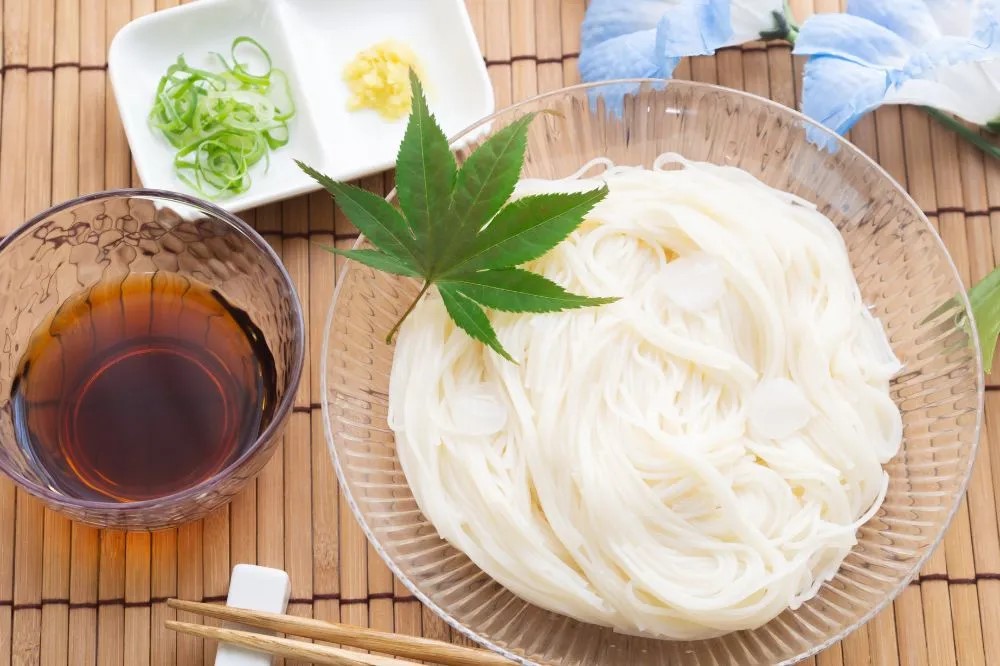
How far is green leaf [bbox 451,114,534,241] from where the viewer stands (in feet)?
6.81

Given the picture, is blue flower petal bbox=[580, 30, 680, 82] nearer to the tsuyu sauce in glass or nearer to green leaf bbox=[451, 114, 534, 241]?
green leaf bbox=[451, 114, 534, 241]

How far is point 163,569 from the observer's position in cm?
247

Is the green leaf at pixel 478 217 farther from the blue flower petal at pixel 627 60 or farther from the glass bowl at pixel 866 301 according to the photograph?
the blue flower petal at pixel 627 60

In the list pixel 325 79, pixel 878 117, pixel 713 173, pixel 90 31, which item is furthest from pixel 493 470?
pixel 90 31

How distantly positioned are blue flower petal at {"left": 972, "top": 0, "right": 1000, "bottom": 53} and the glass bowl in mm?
366

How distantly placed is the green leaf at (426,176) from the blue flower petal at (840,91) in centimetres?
95

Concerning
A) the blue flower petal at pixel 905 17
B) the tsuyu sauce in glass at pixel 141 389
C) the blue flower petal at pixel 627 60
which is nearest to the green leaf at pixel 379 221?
the tsuyu sauce in glass at pixel 141 389

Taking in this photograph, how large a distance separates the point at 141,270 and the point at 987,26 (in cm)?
205

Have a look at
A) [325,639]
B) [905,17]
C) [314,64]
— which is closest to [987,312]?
[905,17]

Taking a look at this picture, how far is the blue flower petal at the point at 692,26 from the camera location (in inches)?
97.0

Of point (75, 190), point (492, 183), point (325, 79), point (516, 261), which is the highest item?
point (325, 79)

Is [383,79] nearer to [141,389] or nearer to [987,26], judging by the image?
[141,389]

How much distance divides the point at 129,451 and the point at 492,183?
1.07m

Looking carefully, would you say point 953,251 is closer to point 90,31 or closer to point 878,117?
point 878,117
